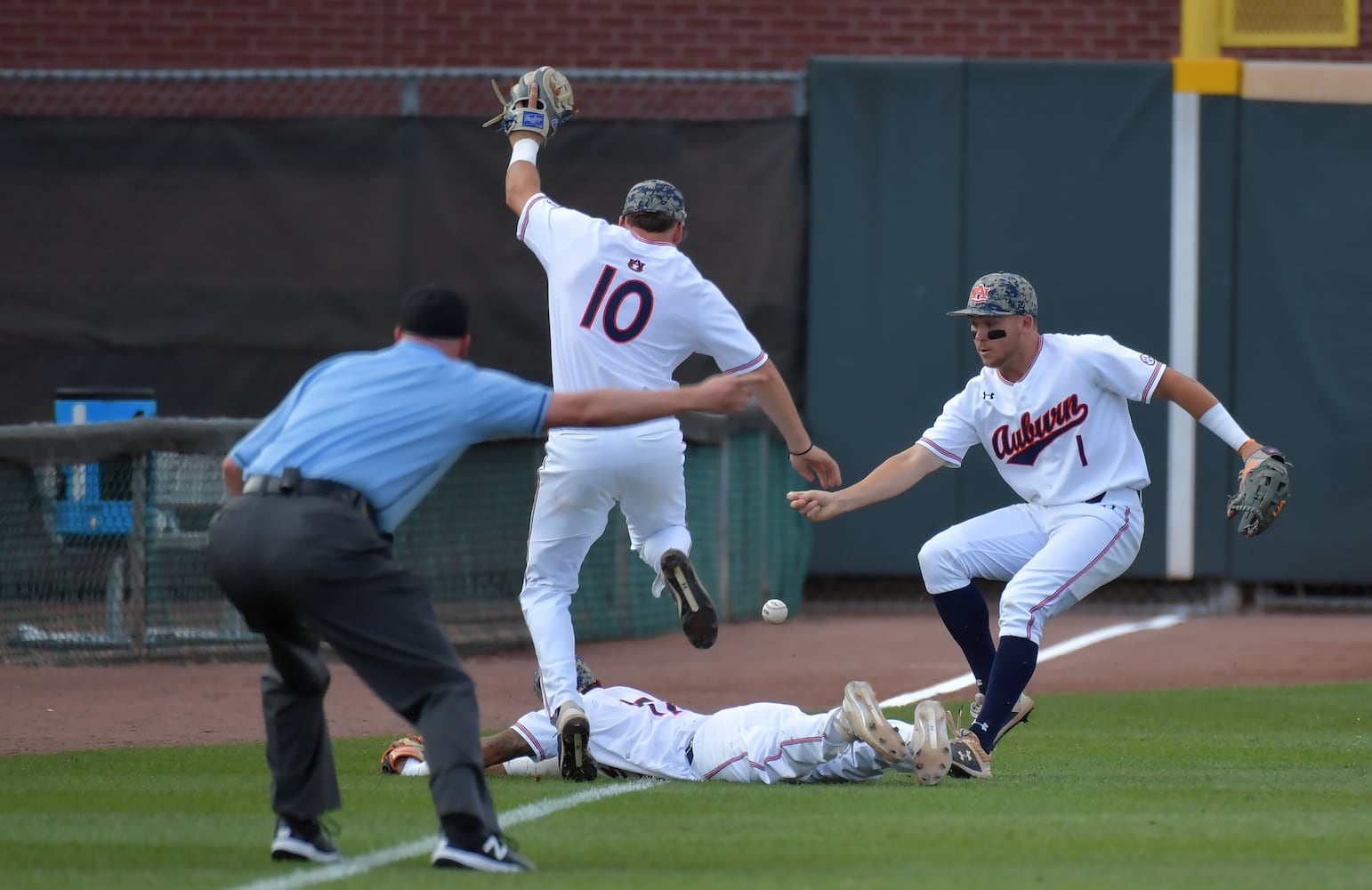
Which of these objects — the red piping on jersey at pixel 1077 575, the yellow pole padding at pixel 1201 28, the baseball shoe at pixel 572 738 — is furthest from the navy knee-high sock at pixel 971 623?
the yellow pole padding at pixel 1201 28

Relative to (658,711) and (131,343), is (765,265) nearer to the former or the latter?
(131,343)

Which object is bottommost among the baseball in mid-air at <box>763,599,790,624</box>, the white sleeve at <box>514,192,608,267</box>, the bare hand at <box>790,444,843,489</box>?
the baseball in mid-air at <box>763,599,790,624</box>

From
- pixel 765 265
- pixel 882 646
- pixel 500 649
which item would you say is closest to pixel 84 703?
pixel 500 649

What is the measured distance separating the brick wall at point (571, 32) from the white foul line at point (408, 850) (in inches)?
366

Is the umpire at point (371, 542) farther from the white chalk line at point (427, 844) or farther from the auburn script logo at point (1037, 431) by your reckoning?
the auburn script logo at point (1037, 431)

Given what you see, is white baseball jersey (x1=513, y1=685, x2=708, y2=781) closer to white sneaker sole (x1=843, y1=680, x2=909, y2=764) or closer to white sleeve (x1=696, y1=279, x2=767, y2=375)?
white sneaker sole (x1=843, y1=680, x2=909, y2=764)

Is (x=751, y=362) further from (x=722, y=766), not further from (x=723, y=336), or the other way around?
Answer: (x=722, y=766)

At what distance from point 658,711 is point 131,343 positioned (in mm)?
8059

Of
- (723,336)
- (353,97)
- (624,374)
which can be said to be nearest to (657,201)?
(723,336)

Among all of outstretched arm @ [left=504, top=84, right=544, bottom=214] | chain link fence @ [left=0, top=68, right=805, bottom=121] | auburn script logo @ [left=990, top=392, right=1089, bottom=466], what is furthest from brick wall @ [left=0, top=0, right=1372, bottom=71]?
auburn script logo @ [left=990, top=392, right=1089, bottom=466]

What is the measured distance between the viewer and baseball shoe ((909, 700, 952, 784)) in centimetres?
618

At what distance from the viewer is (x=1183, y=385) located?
7.12 m

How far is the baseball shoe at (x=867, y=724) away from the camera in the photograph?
593 cm

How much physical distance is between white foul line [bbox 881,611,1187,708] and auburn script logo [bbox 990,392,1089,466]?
137 centimetres
